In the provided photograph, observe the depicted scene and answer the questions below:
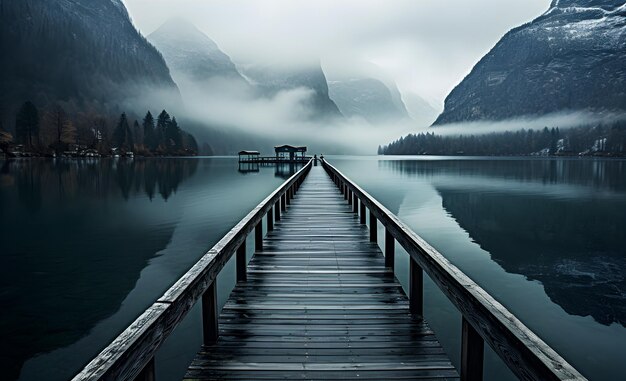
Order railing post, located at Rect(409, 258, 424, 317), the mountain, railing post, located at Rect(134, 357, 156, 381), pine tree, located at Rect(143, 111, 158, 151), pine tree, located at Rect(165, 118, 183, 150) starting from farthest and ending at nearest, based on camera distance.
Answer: the mountain
pine tree, located at Rect(165, 118, 183, 150)
pine tree, located at Rect(143, 111, 158, 151)
railing post, located at Rect(409, 258, 424, 317)
railing post, located at Rect(134, 357, 156, 381)

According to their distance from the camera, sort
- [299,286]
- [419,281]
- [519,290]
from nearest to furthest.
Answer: [419,281]
[299,286]
[519,290]

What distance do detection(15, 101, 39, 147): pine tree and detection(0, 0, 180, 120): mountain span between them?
58.3 metres

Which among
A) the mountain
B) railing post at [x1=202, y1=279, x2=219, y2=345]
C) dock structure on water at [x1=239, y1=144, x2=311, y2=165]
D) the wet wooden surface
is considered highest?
the mountain

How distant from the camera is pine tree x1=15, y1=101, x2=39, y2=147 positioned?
79750 millimetres

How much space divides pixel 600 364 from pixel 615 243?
12.3m

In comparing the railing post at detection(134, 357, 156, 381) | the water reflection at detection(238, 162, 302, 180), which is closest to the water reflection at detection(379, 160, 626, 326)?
the railing post at detection(134, 357, 156, 381)

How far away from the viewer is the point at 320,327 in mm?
4559

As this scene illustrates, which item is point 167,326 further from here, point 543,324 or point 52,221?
point 52,221

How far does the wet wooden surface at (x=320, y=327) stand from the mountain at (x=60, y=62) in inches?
6079

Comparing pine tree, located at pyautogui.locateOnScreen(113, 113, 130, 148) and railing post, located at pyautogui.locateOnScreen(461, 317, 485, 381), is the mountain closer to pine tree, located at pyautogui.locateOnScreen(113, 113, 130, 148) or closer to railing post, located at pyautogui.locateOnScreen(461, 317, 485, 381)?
pine tree, located at pyautogui.locateOnScreen(113, 113, 130, 148)

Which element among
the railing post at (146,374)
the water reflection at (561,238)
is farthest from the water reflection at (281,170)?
the railing post at (146,374)

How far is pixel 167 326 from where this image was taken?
9.32 feet

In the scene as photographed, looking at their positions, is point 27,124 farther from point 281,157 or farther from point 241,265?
point 241,265

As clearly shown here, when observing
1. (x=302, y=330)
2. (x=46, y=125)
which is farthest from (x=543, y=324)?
(x=46, y=125)
